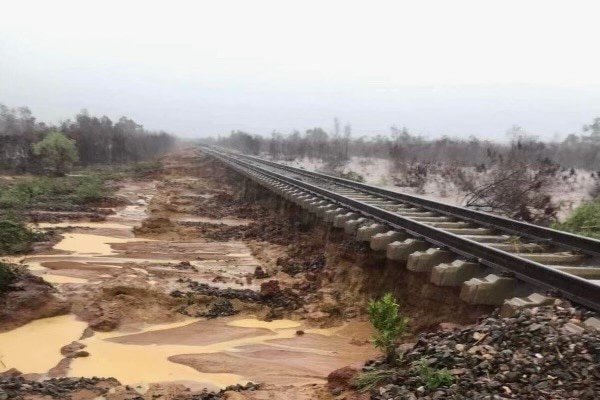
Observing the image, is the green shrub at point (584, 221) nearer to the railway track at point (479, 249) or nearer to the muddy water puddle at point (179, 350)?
the railway track at point (479, 249)

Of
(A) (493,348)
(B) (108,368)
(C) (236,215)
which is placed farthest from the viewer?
(C) (236,215)

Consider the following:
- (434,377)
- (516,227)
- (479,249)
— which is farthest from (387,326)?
(516,227)

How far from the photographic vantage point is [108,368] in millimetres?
5238

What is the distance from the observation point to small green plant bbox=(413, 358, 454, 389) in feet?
10.2

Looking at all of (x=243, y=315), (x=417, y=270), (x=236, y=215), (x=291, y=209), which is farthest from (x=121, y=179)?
(x=417, y=270)

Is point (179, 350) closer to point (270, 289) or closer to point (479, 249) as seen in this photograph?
point (270, 289)

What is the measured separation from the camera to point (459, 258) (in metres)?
5.64

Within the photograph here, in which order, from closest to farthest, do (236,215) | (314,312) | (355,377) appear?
(355,377) < (314,312) < (236,215)

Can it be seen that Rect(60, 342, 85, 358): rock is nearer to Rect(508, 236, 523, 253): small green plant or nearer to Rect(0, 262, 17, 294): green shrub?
Rect(0, 262, 17, 294): green shrub

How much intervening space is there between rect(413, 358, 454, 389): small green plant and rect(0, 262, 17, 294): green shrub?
5.47 meters

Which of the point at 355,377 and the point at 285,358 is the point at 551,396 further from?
the point at 285,358

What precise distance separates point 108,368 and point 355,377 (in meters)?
2.62

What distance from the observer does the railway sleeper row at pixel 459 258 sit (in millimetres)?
4480

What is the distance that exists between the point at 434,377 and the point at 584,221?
7569 millimetres
